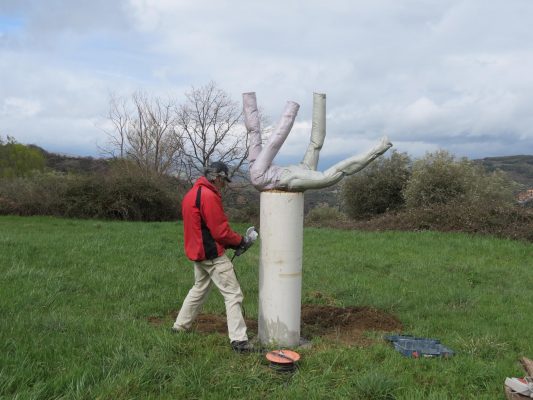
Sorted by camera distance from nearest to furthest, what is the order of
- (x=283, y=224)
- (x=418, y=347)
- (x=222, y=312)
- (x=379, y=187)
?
(x=418, y=347) → (x=283, y=224) → (x=222, y=312) → (x=379, y=187)

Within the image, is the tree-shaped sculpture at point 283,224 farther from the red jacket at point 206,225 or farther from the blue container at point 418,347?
the blue container at point 418,347

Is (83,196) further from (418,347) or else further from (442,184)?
(418,347)

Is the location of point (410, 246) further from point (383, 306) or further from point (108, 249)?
point (108, 249)

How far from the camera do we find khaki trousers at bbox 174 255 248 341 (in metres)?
5.73

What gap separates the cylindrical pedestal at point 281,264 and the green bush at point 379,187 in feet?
72.0

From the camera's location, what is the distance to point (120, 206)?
26125 mm

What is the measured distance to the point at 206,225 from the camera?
585 cm

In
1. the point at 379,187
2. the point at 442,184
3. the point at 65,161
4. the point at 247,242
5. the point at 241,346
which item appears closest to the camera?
the point at 241,346

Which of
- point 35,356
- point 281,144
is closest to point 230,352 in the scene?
point 35,356

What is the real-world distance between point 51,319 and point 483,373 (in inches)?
181

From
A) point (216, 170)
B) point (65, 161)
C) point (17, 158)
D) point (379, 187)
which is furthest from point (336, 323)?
point (65, 161)

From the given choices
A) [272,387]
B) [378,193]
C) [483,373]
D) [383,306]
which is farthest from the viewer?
[378,193]

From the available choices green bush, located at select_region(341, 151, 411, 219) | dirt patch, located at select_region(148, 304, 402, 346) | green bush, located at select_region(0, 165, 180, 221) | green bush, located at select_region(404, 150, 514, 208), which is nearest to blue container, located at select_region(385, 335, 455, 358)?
dirt patch, located at select_region(148, 304, 402, 346)

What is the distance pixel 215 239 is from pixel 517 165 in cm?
5685
